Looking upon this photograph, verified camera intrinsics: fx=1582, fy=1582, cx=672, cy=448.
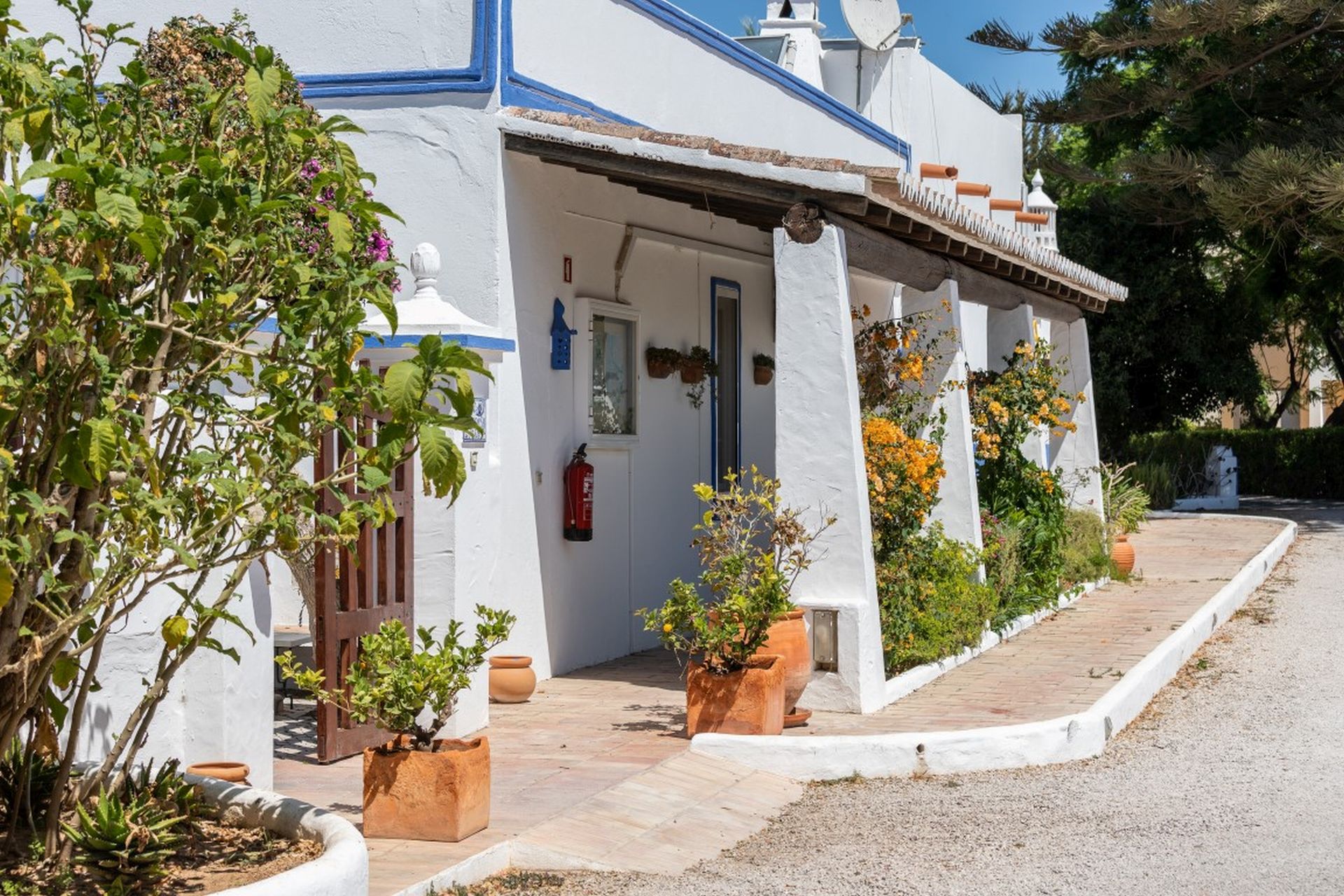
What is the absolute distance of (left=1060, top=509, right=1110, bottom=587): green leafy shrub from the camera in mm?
14570

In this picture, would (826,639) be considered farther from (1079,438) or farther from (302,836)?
(1079,438)

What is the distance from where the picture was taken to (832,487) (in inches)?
352

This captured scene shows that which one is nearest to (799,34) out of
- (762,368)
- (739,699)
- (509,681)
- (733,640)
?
(762,368)

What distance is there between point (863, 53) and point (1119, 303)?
11521mm

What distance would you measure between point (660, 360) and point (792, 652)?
151 inches

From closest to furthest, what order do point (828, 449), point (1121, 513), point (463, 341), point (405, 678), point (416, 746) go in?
point (405, 678), point (416, 746), point (463, 341), point (828, 449), point (1121, 513)

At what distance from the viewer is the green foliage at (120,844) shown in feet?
14.7

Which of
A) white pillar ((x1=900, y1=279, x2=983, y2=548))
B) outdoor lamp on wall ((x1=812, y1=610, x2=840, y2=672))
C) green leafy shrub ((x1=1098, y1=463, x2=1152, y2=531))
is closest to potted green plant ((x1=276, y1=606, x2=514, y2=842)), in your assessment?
outdoor lamp on wall ((x1=812, y1=610, x2=840, y2=672))

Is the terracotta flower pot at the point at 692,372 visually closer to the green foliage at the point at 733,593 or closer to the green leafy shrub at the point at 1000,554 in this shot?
the green leafy shrub at the point at 1000,554

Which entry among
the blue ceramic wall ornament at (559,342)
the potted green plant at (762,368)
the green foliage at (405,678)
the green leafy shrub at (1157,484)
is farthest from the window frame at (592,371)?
the green leafy shrub at (1157,484)

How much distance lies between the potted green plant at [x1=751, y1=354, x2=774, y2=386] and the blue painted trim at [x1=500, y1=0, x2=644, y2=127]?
3.67 m

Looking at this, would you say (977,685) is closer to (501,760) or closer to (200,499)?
(501,760)

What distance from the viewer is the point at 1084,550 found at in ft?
50.0

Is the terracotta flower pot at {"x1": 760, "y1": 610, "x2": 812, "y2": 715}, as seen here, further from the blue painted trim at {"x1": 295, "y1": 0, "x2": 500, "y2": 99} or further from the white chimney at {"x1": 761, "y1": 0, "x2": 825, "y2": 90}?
the white chimney at {"x1": 761, "y1": 0, "x2": 825, "y2": 90}
